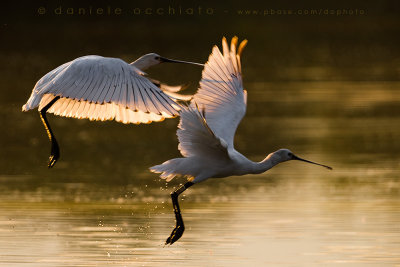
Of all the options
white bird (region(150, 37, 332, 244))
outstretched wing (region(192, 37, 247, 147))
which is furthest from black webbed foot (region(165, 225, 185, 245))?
outstretched wing (region(192, 37, 247, 147))

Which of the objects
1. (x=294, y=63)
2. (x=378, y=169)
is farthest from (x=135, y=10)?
(x=378, y=169)

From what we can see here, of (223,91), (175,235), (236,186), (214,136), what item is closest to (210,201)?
(236,186)

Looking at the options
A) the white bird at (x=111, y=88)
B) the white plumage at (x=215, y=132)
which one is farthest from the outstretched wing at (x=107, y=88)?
the white plumage at (x=215, y=132)

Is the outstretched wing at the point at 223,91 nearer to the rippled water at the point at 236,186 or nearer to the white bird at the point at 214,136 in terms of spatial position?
the white bird at the point at 214,136

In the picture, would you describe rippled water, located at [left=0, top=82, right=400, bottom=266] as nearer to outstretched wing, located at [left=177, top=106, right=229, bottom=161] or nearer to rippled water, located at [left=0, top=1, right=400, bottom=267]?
rippled water, located at [left=0, top=1, right=400, bottom=267]

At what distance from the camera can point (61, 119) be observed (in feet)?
79.2

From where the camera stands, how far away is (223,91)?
1381 centimetres

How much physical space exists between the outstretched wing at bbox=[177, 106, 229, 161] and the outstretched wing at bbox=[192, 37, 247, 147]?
88cm

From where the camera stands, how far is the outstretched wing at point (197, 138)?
11.8m

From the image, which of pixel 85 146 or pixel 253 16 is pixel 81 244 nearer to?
pixel 85 146

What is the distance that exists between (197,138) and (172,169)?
0.46 metres

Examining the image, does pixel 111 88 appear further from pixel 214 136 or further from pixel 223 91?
pixel 223 91

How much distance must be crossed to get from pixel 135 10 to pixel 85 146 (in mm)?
42651

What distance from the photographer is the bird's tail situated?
12.6 meters
